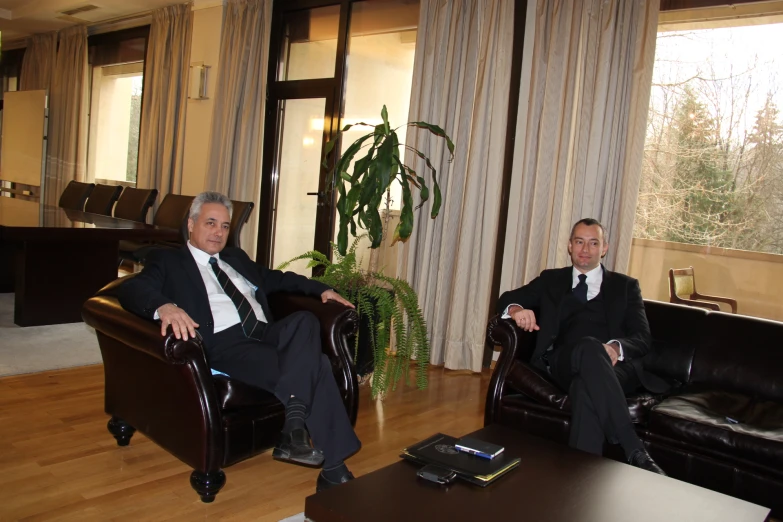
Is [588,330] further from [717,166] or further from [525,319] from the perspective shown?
[717,166]

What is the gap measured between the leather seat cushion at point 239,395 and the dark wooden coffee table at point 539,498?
2.38 feet

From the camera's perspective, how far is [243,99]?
6.12 meters

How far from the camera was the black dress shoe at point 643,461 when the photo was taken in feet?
7.55

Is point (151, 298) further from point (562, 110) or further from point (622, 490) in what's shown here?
point (562, 110)

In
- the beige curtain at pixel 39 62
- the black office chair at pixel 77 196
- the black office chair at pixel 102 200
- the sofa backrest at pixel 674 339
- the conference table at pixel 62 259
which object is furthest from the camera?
the beige curtain at pixel 39 62

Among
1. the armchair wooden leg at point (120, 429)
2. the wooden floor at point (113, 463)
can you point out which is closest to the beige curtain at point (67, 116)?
the wooden floor at point (113, 463)

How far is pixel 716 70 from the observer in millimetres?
3695

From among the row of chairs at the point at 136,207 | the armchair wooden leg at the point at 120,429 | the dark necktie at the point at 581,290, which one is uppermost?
the row of chairs at the point at 136,207

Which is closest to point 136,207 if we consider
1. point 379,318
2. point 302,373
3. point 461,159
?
point 461,159

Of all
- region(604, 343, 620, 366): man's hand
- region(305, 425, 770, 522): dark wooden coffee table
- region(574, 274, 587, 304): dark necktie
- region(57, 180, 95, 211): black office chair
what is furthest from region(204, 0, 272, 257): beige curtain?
region(305, 425, 770, 522): dark wooden coffee table

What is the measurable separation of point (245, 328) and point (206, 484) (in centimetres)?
62

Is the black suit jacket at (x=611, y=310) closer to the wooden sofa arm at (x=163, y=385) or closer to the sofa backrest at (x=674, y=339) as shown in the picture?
the sofa backrest at (x=674, y=339)

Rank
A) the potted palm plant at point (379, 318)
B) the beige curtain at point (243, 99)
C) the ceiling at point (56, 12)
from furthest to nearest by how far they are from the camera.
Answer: the ceiling at point (56, 12)
the beige curtain at point (243, 99)
the potted palm plant at point (379, 318)

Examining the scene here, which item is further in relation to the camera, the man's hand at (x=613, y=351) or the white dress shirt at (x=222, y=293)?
the man's hand at (x=613, y=351)
